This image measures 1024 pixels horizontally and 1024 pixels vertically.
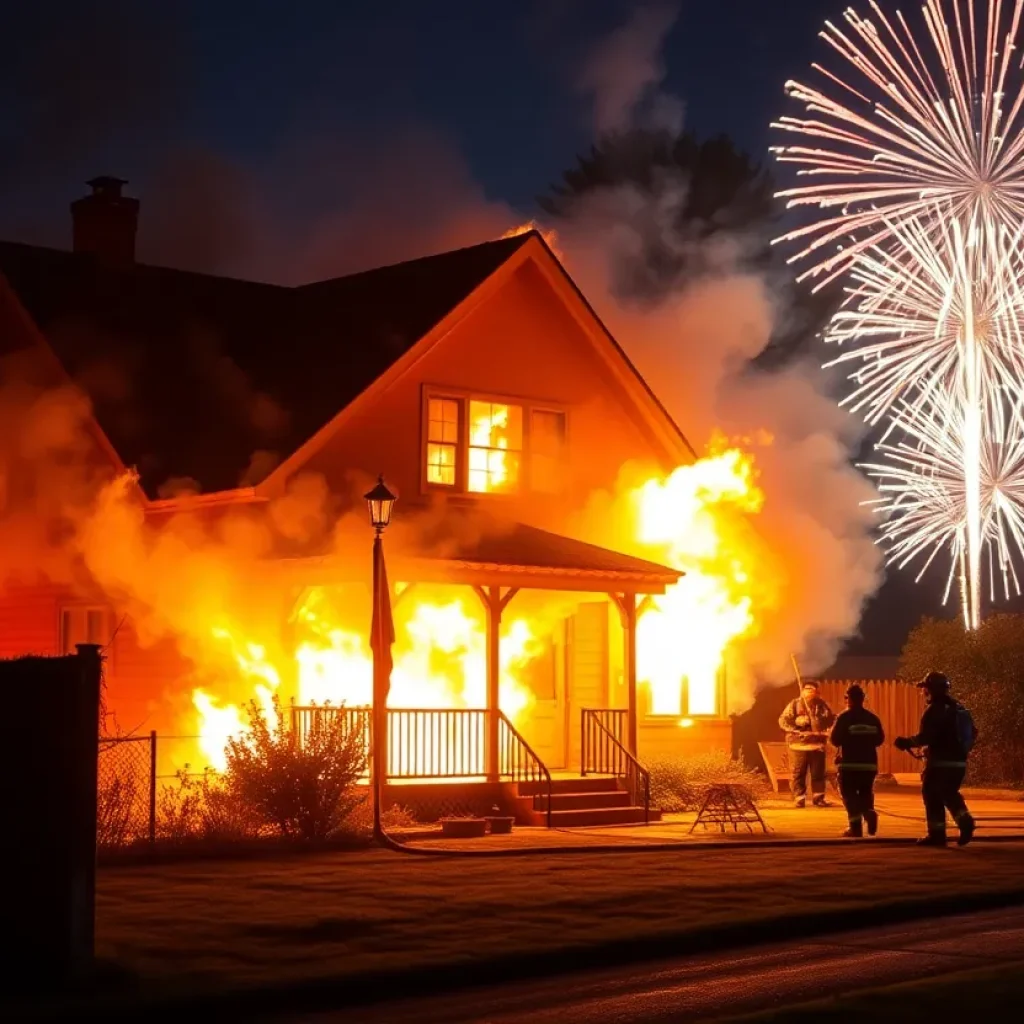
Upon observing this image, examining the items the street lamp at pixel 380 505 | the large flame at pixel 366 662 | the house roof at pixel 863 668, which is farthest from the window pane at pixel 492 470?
the house roof at pixel 863 668

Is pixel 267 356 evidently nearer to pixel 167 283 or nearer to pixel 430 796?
pixel 167 283

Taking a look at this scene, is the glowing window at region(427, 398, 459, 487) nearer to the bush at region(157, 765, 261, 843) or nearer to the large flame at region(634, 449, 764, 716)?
the large flame at region(634, 449, 764, 716)

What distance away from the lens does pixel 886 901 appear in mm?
15227

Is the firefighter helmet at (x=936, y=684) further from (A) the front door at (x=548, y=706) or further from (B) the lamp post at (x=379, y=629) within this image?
(A) the front door at (x=548, y=706)

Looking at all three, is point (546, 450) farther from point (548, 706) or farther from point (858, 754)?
point (858, 754)

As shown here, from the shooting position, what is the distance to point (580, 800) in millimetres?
23609

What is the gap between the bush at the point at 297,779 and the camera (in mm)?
19891

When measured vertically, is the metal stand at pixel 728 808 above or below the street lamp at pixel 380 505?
below

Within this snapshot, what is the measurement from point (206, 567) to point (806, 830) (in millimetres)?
8045

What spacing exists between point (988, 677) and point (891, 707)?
10.2 ft

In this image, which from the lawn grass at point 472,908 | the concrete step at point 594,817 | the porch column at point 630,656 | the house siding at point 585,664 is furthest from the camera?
the house siding at point 585,664

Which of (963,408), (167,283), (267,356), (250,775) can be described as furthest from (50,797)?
(963,408)

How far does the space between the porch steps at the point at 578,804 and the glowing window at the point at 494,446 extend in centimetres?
469

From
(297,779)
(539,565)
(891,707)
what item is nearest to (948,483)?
(891,707)
